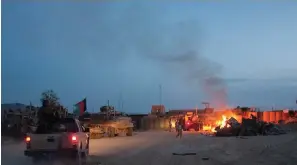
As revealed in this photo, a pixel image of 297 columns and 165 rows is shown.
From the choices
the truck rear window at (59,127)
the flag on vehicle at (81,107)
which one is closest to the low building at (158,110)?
the flag on vehicle at (81,107)

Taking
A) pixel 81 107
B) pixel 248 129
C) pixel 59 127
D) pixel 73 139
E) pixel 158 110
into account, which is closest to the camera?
pixel 73 139

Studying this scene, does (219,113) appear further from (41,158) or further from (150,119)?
(41,158)

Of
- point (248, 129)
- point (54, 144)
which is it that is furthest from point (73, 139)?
point (248, 129)

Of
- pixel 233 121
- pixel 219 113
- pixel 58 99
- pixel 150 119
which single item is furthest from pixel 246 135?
pixel 150 119

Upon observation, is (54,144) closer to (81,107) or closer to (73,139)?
(73,139)

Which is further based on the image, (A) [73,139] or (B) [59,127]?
(B) [59,127]

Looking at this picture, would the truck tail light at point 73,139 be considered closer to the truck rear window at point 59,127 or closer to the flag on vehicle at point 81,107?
the truck rear window at point 59,127

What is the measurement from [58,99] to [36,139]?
117 ft

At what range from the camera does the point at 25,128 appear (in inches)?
1385

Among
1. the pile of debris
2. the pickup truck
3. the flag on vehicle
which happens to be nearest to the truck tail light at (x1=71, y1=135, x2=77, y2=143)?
the pickup truck

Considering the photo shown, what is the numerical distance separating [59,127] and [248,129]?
24.2 metres

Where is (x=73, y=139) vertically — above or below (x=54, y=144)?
above

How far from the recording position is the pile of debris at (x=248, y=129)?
3800cm

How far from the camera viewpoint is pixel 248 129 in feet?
125
